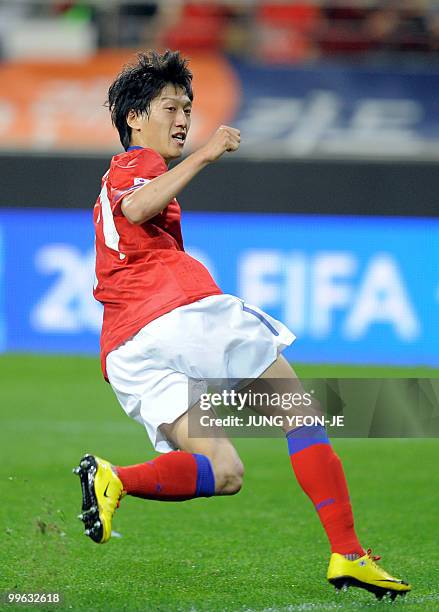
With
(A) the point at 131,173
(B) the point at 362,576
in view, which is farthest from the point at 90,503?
(A) the point at 131,173

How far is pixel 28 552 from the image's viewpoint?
4609mm

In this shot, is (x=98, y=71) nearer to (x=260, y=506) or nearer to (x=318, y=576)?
(x=260, y=506)

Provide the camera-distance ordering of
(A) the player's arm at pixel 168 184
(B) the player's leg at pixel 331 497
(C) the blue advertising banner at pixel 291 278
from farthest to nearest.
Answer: (C) the blue advertising banner at pixel 291 278 → (B) the player's leg at pixel 331 497 → (A) the player's arm at pixel 168 184

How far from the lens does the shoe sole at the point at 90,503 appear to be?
11.2ft

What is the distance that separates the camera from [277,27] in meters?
12.5

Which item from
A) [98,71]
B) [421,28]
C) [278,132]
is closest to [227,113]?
[278,132]

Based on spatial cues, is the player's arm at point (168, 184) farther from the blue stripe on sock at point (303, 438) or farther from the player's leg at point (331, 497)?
the blue stripe on sock at point (303, 438)

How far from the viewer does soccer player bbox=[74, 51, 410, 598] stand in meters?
3.62

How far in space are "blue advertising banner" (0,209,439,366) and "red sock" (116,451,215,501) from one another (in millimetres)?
6900

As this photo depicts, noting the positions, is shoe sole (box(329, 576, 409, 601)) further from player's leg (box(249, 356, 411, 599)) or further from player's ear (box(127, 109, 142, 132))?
player's ear (box(127, 109, 142, 132))

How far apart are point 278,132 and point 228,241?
6.18ft

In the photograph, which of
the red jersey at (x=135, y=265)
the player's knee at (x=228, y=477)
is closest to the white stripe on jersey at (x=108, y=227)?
the red jersey at (x=135, y=265)

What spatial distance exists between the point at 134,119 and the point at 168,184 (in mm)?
488

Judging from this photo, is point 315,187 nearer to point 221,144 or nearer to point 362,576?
point 221,144
